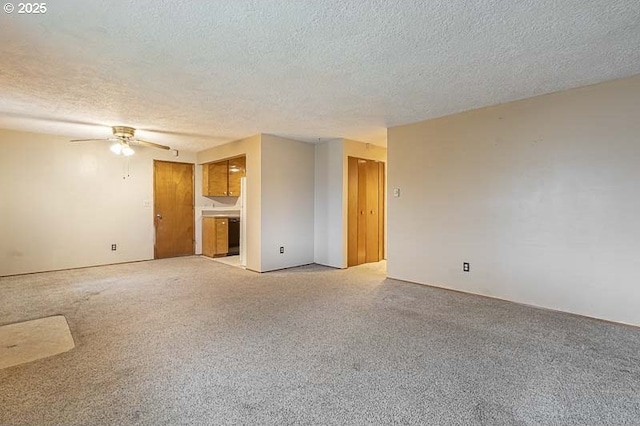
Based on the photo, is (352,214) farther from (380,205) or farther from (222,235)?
(222,235)

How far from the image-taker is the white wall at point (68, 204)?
17.0 feet

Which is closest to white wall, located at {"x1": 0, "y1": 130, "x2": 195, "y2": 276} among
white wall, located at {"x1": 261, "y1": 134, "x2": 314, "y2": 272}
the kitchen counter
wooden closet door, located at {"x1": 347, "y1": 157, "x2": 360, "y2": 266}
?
the kitchen counter

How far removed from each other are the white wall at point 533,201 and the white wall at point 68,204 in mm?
5227

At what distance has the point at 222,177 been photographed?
7500 mm

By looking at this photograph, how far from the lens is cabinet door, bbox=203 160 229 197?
7371 mm

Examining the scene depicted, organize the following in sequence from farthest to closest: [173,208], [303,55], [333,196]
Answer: [173,208], [333,196], [303,55]

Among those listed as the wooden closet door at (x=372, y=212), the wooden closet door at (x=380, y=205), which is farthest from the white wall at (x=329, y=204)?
the wooden closet door at (x=380, y=205)

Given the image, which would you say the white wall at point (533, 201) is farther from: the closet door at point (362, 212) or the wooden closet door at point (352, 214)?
the closet door at point (362, 212)

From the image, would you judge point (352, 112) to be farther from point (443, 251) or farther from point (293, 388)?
point (293, 388)

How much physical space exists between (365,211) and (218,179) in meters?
3.61

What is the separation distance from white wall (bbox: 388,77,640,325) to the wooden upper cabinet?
13.7 ft

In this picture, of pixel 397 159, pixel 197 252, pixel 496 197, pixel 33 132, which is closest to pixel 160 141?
pixel 33 132

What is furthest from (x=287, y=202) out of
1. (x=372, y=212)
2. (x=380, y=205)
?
(x=380, y=205)

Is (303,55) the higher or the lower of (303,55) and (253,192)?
Answer: the higher
